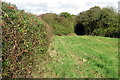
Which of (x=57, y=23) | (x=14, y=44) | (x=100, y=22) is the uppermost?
(x=100, y=22)

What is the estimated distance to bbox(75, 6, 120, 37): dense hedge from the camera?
16.7m

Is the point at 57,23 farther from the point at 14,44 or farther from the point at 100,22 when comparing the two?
the point at 14,44

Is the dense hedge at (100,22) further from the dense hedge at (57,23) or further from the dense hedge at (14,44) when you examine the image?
the dense hedge at (14,44)

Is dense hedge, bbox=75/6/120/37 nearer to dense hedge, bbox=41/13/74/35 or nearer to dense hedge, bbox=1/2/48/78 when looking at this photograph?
dense hedge, bbox=41/13/74/35

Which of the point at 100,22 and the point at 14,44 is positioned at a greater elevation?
the point at 100,22

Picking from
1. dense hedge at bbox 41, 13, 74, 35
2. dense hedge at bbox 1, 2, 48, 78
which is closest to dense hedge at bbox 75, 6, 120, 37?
dense hedge at bbox 41, 13, 74, 35

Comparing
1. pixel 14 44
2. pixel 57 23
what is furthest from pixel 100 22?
pixel 14 44

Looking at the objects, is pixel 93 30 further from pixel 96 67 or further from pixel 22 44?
pixel 22 44

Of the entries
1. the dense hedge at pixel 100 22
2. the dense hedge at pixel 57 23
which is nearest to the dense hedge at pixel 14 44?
the dense hedge at pixel 57 23

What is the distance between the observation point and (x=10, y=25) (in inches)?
97.4

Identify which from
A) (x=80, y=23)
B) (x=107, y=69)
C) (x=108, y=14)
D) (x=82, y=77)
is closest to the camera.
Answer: (x=82, y=77)

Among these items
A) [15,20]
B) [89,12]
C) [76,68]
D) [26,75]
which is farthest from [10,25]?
[89,12]

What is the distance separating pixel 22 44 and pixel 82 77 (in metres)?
2.31

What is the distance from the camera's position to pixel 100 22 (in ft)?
61.3
